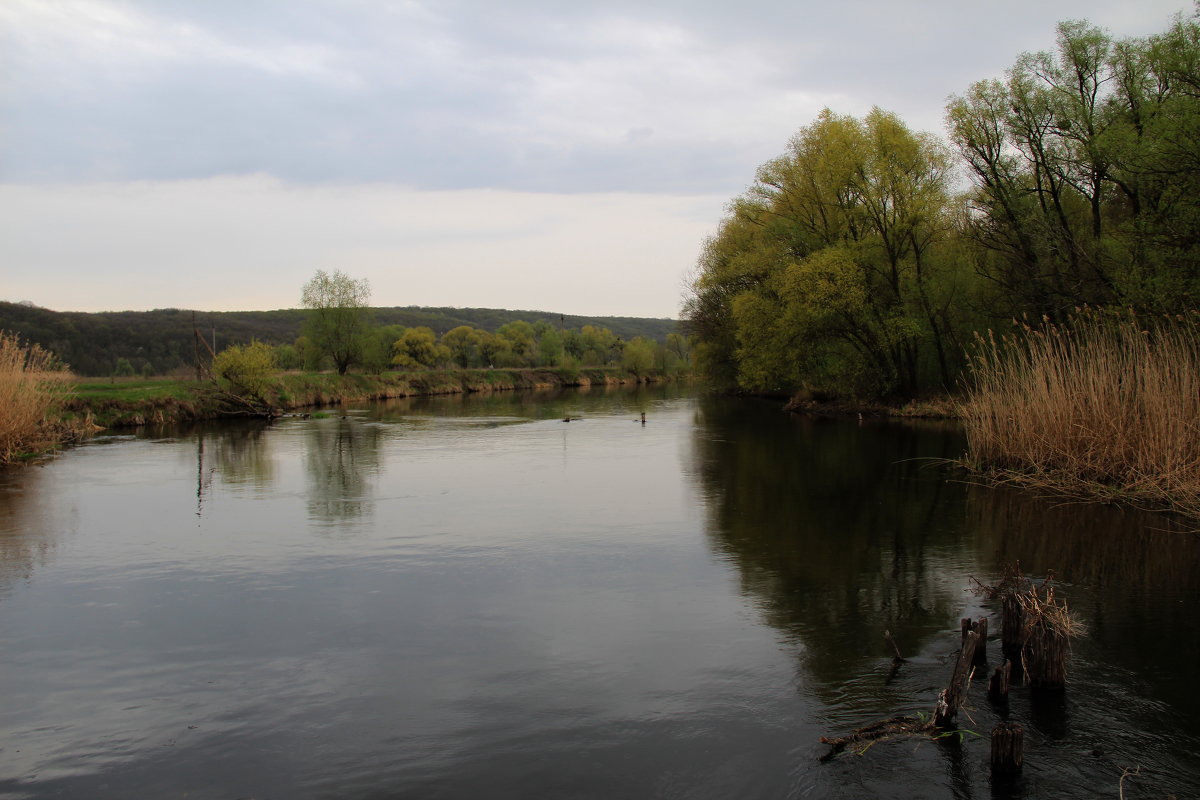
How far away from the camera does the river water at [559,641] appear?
522 cm

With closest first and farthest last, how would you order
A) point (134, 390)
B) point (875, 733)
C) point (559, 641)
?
1. point (875, 733)
2. point (559, 641)
3. point (134, 390)

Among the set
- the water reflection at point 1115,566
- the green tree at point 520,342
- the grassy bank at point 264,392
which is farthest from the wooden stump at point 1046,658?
the green tree at point 520,342

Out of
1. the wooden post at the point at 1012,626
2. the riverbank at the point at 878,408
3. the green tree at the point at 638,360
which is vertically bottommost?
the wooden post at the point at 1012,626

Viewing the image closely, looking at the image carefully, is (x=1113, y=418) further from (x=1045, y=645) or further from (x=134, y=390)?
(x=134, y=390)

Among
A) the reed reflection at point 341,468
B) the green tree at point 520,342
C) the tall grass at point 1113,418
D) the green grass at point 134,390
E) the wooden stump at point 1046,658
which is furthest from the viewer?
the green tree at point 520,342

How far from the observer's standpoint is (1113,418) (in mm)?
12953

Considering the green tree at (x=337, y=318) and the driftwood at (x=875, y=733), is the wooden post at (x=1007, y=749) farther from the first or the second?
the green tree at (x=337, y=318)

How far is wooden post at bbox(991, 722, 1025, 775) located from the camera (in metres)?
4.90

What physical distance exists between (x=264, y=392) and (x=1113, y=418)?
33787 millimetres

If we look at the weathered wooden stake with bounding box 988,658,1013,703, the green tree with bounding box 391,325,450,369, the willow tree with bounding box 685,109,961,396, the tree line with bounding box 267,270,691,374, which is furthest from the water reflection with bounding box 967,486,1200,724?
the green tree with bounding box 391,325,450,369

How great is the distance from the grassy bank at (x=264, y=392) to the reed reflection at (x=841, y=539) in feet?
76.3

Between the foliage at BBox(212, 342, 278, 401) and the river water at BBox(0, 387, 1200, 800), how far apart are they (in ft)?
63.3

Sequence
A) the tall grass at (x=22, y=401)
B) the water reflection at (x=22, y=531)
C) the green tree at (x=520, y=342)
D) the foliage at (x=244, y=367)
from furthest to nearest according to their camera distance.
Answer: the green tree at (x=520, y=342)
the foliage at (x=244, y=367)
the tall grass at (x=22, y=401)
the water reflection at (x=22, y=531)

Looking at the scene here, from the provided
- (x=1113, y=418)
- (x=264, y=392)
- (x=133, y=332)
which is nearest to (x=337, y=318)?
(x=264, y=392)
